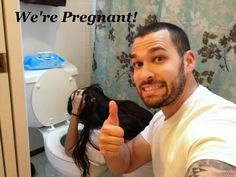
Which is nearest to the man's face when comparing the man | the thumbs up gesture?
the man

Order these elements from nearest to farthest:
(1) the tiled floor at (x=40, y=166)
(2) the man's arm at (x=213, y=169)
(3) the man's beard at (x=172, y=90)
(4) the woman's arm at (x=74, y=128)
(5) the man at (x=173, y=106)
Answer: (2) the man's arm at (x=213, y=169), (5) the man at (x=173, y=106), (3) the man's beard at (x=172, y=90), (4) the woman's arm at (x=74, y=128), (1) the tiled floor at (x=40, y=166)

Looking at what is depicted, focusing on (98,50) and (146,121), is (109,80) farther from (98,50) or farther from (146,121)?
(146,121)

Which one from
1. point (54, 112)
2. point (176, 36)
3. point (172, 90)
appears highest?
point (176, 36)

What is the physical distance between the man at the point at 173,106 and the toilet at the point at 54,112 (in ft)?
1.57

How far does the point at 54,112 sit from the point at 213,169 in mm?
1223

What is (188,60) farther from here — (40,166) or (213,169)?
(40,166)

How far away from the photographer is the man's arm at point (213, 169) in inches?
20.6

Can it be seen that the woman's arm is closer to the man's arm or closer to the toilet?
the toilet

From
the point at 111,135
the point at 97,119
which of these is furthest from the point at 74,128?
the point at 111,135

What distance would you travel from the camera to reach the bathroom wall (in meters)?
1.63

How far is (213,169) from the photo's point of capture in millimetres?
530

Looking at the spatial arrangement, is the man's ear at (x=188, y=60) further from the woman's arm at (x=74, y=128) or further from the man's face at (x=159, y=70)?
the woman's arm at (x=74, y=128)

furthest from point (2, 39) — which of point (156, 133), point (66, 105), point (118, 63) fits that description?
point (118, 63)

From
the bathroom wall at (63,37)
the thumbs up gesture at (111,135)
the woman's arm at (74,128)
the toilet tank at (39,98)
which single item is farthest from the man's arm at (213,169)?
the bathroom wall at (63,37)
